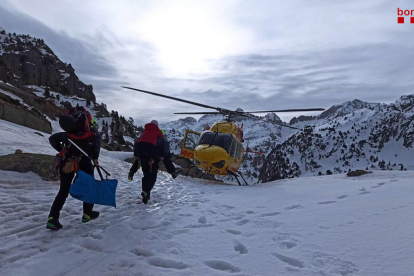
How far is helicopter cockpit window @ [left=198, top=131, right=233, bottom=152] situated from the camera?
14031mm

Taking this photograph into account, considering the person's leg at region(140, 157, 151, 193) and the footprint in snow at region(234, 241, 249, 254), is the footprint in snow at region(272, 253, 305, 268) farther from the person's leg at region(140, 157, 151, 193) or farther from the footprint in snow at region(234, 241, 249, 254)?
the person's leg at region(140, 157, 151, 193)

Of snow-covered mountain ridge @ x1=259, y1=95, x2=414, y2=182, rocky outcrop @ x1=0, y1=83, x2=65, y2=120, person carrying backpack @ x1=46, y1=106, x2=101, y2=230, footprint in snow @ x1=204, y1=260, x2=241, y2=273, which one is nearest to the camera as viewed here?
footprint in snow @ x1=204, y1=260, x2=241, y2=273

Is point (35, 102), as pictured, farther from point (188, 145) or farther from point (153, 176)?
point (153, 176)

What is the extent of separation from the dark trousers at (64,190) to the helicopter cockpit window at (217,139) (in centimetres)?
895

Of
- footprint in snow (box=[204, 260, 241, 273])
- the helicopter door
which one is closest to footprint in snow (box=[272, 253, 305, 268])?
footprint in snow (box=[204, 260, 241, 273])

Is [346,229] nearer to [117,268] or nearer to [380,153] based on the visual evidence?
[117,268]

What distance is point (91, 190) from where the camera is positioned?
5.00 metres

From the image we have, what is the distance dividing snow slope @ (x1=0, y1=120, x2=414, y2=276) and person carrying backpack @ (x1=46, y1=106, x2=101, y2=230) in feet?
1.70

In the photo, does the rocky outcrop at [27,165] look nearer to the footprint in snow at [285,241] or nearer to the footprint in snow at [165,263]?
the footprint in snow at [165,263]

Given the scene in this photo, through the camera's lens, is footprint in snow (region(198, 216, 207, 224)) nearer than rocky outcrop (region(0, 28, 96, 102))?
Yes

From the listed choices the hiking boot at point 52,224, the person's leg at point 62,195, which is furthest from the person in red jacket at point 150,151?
the hiking boot at point 52,224

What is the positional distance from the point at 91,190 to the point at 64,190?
19.4 inches

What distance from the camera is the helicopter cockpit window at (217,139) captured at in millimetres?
14031

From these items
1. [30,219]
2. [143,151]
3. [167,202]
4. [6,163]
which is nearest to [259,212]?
[167,202]
